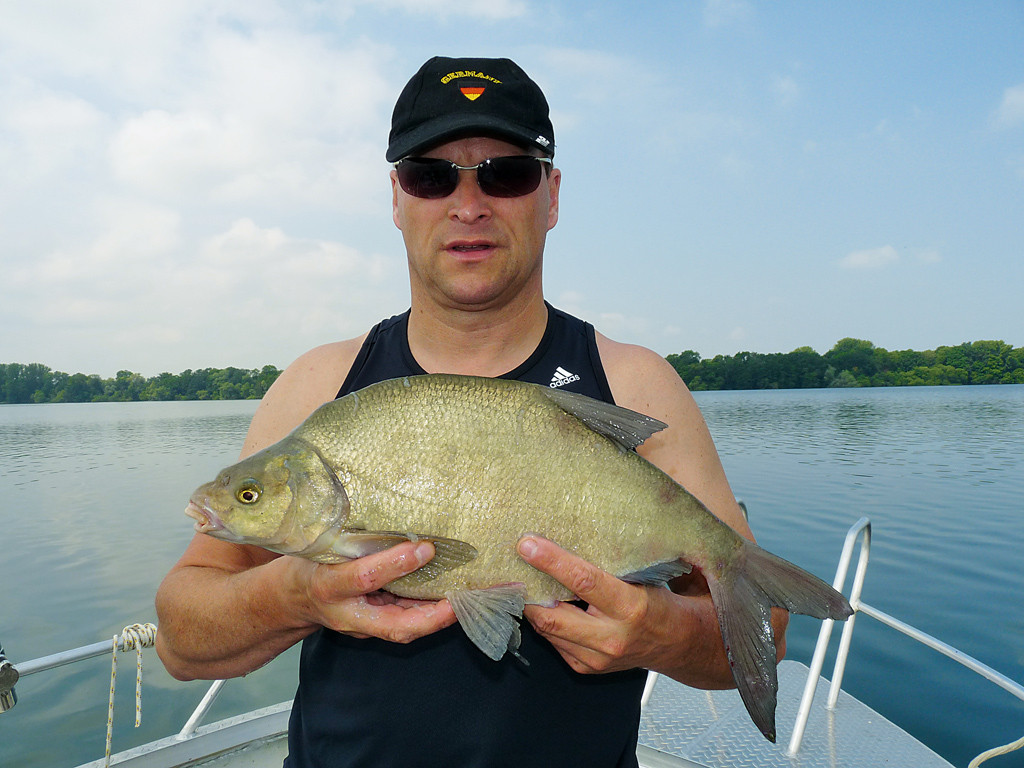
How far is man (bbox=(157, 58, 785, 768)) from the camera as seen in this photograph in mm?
1696

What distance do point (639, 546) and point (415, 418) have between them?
72 cm

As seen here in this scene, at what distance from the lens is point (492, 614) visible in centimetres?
167

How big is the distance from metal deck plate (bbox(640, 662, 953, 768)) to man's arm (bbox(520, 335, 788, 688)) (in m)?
2.10

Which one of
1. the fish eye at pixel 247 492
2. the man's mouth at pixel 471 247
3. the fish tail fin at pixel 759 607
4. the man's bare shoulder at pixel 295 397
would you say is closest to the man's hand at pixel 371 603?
the fish eye at pixel 247 492

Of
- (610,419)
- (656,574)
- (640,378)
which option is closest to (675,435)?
(640,378)

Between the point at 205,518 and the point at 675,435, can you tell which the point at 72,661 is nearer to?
the point at 205,518

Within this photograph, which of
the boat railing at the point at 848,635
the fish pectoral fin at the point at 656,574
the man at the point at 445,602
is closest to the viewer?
the man at the point at 445,602

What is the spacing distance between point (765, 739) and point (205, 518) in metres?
3.51

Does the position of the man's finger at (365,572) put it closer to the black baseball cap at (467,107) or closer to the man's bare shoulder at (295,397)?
the man's bare shoulder at (295,397)

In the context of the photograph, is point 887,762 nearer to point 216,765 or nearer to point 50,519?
point 216,765

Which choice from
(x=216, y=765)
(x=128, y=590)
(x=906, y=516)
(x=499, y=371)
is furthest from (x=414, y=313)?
(x=906, y=516)

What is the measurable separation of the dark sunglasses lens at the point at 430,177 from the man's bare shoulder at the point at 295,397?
1.95 feet

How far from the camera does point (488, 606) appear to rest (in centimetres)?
169

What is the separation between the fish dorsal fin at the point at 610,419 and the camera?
6.04ft
